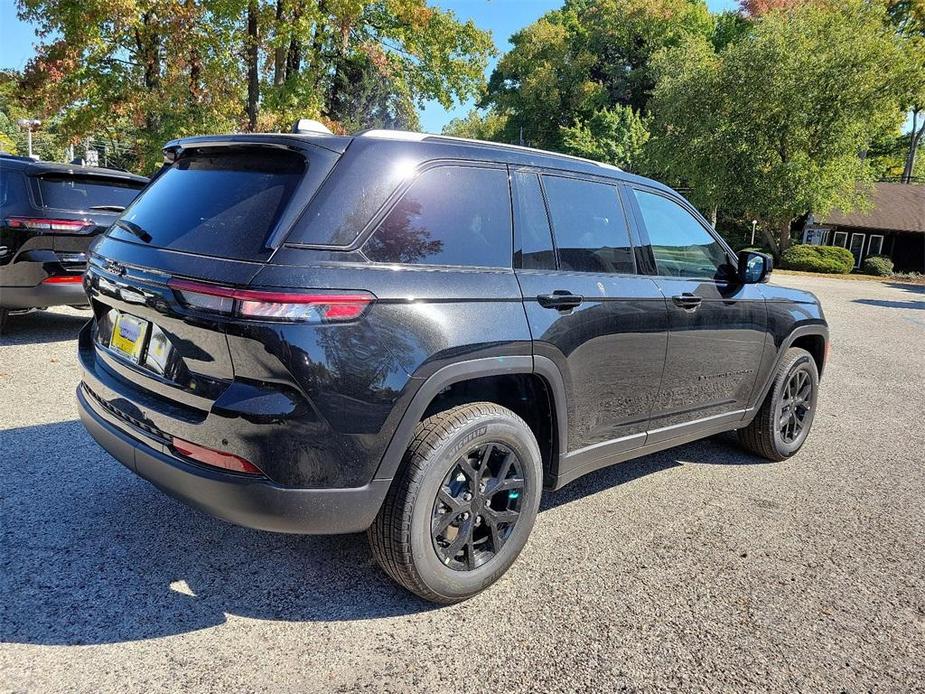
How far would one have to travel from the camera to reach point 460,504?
2691 mm

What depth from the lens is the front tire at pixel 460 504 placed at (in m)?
2.52

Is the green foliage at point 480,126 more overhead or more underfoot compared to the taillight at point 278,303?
more overhead

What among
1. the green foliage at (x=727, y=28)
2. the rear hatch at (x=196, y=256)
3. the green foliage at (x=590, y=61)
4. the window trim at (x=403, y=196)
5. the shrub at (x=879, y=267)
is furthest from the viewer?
the green foliage at (x=727, y=28)

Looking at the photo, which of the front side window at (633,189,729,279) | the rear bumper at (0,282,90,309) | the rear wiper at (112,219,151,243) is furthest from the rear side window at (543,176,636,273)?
the rear bumper at (0,282,90,309)

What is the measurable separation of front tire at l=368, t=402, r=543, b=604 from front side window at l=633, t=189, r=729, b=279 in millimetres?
1504

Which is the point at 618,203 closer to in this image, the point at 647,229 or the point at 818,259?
the point at 647,229

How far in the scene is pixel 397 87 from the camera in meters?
20.4

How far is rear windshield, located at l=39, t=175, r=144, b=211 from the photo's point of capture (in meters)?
6.52

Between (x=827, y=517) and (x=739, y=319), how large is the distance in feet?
4.15

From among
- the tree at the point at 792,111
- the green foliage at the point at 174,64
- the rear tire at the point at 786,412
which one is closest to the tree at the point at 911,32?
the tree at the point at 792,111

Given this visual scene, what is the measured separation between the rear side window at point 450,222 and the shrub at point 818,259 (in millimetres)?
33696

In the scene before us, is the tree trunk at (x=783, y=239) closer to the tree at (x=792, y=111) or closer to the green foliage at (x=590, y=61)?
the tree at (x=792, y=111)

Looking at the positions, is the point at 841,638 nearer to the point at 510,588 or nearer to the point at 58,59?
the point at 510,588

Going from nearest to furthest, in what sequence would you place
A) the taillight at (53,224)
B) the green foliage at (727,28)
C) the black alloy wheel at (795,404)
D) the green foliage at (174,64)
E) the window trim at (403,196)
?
the window trim at (403,196), the black alloy wheel at (795,404), the taillight at (53,224), the green foliage at (174,64), the green foliage at (727,28)
